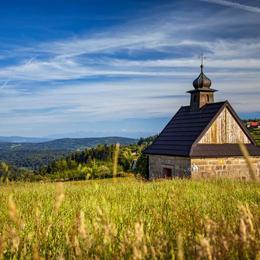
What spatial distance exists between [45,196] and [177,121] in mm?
22142

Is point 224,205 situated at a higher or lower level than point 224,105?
lower

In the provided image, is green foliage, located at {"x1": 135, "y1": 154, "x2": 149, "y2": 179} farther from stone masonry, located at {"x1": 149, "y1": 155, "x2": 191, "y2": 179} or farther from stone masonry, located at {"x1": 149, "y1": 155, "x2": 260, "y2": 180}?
stone masonry, located at {"x1": 149, "y1": 155, "x2": 260, "y2": 180}

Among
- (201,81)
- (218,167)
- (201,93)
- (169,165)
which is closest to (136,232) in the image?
(218,167)

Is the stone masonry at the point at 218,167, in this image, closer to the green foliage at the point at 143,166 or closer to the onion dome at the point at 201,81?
the onion dome at the point at 201,81

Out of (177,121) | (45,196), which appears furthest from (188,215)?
(177,121)

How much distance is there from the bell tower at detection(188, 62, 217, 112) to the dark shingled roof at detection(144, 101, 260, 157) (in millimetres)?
417

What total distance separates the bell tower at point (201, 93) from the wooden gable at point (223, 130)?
1945 mm

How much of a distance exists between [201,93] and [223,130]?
10.4 ft

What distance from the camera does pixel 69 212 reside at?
196 inches

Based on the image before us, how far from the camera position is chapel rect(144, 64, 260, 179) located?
2423 cm

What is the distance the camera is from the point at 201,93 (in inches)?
1081

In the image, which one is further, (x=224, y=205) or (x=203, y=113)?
(x=203, y=113)

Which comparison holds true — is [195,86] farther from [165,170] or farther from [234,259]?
[234,259]

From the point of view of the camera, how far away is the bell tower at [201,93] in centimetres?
2741
